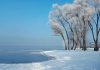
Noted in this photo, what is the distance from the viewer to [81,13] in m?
46.4

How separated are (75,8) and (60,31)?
8.88 meters

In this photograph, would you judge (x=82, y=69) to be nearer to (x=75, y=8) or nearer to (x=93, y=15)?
(x=93, y=15)

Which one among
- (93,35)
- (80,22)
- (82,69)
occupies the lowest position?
(82,69)

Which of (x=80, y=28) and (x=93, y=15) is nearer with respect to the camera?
(x=93, y=15)

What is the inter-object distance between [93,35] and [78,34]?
29.9 ft

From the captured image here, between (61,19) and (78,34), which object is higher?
(61,19)

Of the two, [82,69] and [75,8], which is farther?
[75,8]

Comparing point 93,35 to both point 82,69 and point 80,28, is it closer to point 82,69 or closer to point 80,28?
point 80,28

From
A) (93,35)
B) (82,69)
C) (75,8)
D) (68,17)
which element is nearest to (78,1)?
(75,8)

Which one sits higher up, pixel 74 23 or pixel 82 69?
pixel 74 23

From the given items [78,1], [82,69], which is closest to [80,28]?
[78,1]

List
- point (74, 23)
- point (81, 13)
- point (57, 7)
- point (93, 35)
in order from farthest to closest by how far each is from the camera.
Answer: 1. point (57, 7)
2. point (74, 23)
3. point (81, 13)
4. point (93, 35)

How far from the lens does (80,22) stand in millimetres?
47875

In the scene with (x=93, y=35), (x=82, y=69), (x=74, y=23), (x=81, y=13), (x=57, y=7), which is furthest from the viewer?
(x=57, y=7)
